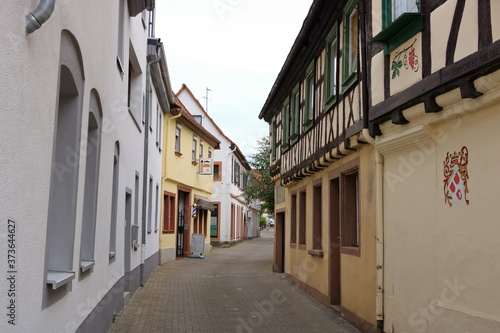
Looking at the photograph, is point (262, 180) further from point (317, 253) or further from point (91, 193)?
point (91, 193)

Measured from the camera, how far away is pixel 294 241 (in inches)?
646

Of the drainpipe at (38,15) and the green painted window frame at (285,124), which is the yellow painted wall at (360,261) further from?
the drainpipe at (38,15)

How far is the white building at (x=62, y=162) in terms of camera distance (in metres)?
3.25

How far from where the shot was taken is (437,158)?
260 inches

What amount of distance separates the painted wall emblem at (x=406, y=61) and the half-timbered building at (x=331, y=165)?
1185mm

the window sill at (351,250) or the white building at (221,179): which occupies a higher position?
the white building at (221,179)

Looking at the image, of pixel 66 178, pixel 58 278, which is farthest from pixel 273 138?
pixel 58 278

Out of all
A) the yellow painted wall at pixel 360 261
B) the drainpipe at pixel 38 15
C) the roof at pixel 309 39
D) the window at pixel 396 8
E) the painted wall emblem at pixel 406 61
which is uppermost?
the roof at pixel 309 39

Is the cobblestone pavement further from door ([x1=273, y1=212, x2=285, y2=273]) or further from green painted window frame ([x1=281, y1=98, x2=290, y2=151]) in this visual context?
green painted window frame ([x1=281, y1=98, x2=290, y2=151])

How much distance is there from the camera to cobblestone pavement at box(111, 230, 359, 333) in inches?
368

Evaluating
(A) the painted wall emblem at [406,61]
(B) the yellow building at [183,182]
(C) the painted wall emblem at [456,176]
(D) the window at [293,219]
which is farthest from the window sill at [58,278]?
(B) the yellow building at [183,182]

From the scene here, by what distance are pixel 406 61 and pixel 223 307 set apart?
6.57 metres

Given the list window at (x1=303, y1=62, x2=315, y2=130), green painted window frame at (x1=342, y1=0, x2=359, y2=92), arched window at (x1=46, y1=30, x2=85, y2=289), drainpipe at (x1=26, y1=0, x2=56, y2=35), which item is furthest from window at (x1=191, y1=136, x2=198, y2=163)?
drainpipe at (x1=26, y1=0, x2=56, y2=35)

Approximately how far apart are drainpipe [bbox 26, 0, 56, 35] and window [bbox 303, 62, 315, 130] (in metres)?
10.0
